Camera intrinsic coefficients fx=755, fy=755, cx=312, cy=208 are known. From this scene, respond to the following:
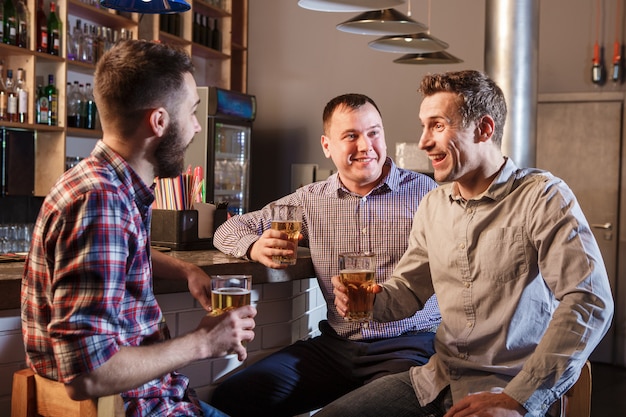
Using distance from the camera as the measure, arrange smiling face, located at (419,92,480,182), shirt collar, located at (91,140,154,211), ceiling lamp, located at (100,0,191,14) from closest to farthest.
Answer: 1. shirt collar, located at (91,140,154,211)
2. smiling face, located at (419,92,480,182)
3. ceiling lamp, located at (100,0,191,14)

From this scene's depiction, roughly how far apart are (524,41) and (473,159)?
3.17 metres

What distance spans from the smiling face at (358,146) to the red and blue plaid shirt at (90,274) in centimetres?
123

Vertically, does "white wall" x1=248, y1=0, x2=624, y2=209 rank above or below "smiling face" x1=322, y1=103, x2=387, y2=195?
above

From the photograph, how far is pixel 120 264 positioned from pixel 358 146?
1.45m

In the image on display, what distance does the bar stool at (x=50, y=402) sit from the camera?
1.31m

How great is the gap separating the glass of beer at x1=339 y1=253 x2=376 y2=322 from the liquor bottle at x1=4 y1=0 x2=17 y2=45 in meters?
3.80

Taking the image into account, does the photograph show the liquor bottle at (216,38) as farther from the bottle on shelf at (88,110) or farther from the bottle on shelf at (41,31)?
the bottle on shelf at (41,31)

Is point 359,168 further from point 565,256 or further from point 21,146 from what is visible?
point 21,146

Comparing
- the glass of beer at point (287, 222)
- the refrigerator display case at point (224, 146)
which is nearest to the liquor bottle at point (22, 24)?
the refrigerator display case at point (224, 146)

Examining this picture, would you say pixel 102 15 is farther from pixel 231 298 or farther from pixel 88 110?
pixel 231 298

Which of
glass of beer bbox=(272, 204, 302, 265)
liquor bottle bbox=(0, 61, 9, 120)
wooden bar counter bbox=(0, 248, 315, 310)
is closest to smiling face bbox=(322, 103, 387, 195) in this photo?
wooden bar counter bbox=(0, 248, 315, 310)

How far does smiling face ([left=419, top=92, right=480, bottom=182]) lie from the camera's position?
81.5 inches

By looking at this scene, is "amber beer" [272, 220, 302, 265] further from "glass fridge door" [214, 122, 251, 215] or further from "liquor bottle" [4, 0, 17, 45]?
"glass fridge door" [214, 122, 251, 215]

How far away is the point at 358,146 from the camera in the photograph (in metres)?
2.68
